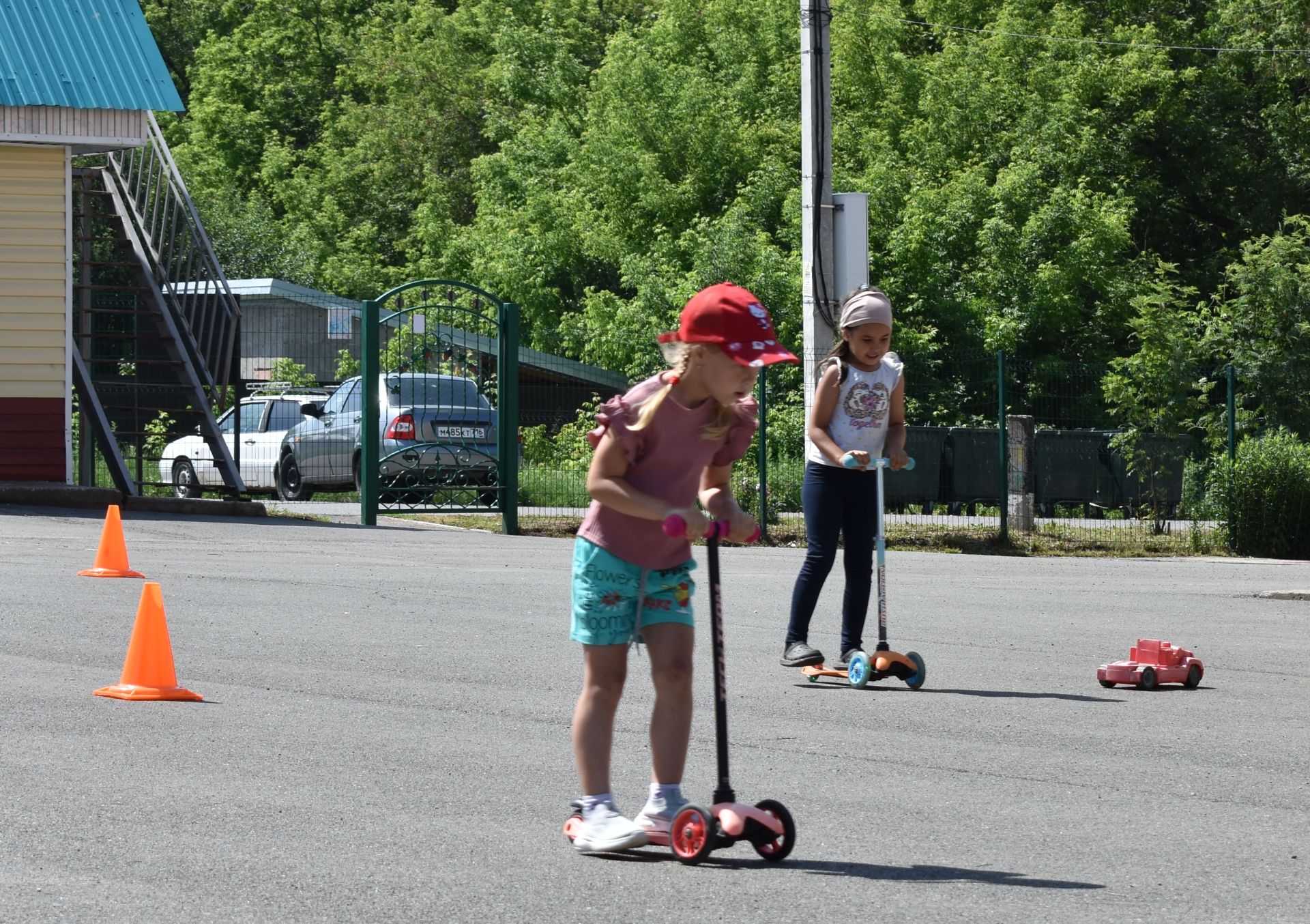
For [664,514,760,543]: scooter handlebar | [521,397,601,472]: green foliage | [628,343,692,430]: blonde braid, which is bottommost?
[664,514,760,543]: scooter handlebar

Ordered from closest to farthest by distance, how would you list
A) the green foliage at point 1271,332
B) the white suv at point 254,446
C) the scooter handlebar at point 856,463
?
the scooter handlebar at point 856,463, the green foliage at point 1271,332, the white suv at point 254,446

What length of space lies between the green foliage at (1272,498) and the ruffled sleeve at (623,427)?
14.4 metres

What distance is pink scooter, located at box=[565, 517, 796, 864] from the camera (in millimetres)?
4992

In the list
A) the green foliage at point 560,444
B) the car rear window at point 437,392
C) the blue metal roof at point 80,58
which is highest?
the blue metal roof at point 80,58

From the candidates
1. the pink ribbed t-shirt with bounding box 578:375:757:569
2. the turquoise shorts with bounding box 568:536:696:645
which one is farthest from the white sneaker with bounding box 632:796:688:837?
the pink ribbed t-shirt with bounding box 578:375:757:569

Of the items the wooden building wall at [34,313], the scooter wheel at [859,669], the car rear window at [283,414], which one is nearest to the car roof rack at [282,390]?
the car rear window at [283,414]

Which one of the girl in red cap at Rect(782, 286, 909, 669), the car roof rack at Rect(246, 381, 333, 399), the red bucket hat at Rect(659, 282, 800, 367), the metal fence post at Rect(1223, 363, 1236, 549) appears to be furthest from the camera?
the car roof rack at Rect(246, 381, 333, 399)

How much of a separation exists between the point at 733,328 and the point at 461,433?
52.2ft

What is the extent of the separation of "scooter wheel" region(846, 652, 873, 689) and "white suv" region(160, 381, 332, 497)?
59.6 feet

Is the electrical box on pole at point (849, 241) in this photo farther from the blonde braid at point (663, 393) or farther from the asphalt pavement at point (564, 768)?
the blonde braid at point (663, 393)

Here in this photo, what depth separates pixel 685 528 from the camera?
190 inches

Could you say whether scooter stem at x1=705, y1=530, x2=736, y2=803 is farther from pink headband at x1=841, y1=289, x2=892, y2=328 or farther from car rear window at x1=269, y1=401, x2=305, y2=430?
car rear window at x1=269, y1=401, x2=305, y2=430

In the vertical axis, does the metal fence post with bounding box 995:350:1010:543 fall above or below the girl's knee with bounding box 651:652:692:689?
above

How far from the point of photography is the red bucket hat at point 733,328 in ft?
16.1
